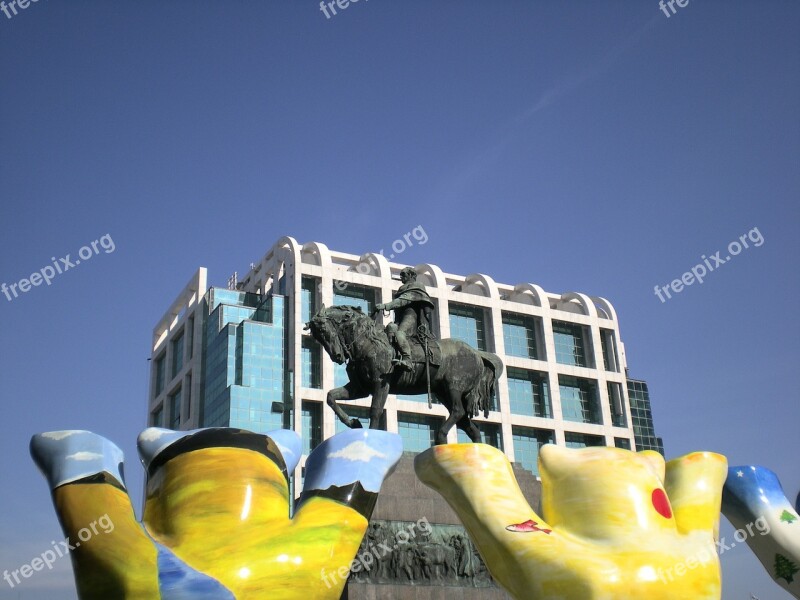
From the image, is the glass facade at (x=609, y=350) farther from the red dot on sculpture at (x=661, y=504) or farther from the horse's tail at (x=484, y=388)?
the red dot on sculpture at (x=661, y=504)

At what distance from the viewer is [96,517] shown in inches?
258

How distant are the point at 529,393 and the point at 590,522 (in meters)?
42.9

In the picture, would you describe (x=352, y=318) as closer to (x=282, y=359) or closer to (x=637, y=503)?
(x=637, y=503)

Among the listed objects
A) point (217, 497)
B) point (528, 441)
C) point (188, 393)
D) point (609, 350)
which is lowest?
point (217, 497)

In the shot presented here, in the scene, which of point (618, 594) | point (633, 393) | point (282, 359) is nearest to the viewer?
point (618, 594)

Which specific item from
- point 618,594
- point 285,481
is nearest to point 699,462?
point 618,594

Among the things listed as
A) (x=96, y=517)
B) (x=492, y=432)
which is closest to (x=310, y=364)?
(x=492, y=432)

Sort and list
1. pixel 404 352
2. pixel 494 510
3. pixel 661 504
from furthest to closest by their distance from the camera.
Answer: pixel 404 352, pixel 661 504, pixel 494 510

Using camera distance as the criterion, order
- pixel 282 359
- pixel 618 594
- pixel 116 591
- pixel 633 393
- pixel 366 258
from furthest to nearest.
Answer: pixel 633 393
pixel 366 258
pixel 282 359
pixel 618 594
pixel 116 591

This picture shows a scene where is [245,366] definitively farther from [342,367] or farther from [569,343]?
[569,343]

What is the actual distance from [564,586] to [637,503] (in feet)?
3.29

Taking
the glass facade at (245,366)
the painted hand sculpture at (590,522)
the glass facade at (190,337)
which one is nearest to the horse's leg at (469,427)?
the painted hand sculpture at (590,522)

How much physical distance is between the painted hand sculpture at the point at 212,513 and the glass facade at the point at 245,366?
113 feet

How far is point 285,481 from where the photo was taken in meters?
7.63
